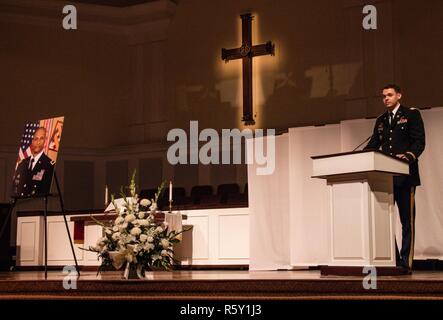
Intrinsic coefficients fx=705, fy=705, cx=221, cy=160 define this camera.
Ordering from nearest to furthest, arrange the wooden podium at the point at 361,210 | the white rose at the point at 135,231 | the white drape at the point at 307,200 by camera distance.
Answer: the white rose at the point at 135,231 < the wooden podium at the point at 361,210 < the white drape at the point at 307,200

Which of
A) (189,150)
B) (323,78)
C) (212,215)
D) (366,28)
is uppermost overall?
(366,28)

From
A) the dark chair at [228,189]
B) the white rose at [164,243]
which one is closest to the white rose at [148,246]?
the white rose at [164,243]

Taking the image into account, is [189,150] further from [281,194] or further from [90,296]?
[90,296]

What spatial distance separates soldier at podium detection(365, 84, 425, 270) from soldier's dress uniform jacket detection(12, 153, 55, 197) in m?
3.33

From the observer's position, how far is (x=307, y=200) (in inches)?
340

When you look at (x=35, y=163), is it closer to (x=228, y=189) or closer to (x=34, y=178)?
(x=34, y=178)

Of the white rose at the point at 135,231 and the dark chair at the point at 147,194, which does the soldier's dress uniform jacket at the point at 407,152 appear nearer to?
the white rose at the point at 135,231

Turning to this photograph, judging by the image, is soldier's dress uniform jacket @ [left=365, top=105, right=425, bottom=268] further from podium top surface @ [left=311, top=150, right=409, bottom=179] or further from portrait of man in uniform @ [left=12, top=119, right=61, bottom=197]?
portrait of man in uniform @ [left=12, top=119, right=61, bottom=197]

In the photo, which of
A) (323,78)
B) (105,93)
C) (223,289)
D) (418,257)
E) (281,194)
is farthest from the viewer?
(105,93)

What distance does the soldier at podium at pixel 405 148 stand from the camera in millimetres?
6523

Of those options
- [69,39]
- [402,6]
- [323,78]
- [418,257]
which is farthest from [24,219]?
[402,6]

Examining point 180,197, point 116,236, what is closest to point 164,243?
point 116,236

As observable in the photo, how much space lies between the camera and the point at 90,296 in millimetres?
5457

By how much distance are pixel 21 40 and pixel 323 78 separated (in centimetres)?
594
